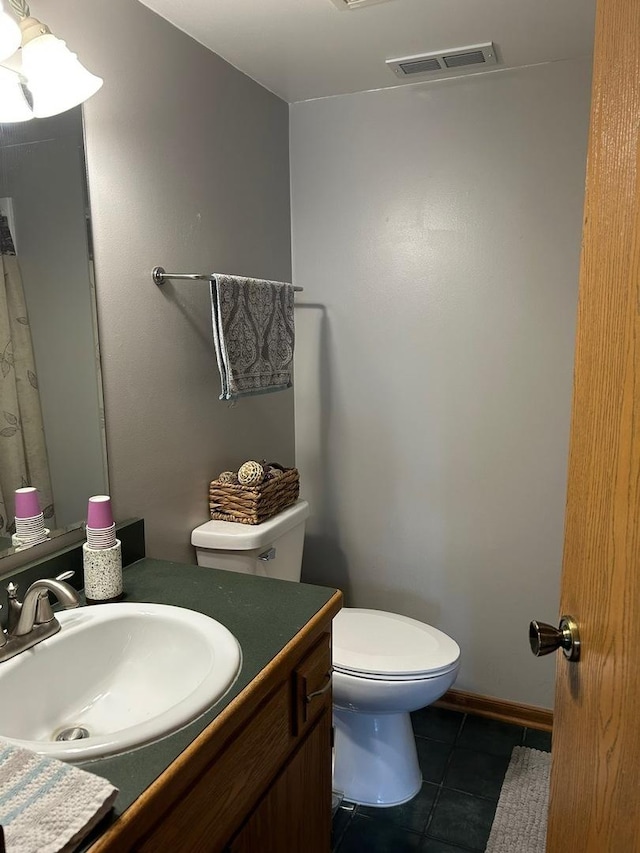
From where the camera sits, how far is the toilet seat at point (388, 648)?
177cm

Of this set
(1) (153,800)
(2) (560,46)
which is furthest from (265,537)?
(2) (560,46)

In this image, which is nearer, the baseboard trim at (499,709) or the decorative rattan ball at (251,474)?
the decorative rattan ball at (251,474)

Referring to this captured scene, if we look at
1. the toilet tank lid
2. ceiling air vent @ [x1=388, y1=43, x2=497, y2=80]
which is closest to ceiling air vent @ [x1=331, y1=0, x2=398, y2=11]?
ceiling air vent @ [x1=388, y1=43, x2=497, y2=80]

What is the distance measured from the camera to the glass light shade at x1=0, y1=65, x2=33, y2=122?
47.9 inches

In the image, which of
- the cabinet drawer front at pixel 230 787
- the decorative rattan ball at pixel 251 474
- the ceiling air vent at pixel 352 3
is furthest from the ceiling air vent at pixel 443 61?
the cabinet drawer front at pixel 230 787

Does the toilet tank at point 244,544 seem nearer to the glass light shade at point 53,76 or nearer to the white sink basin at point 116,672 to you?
the white sink basin at point 116,672

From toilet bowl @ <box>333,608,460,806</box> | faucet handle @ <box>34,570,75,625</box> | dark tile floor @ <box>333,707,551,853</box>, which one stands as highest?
faucet handle @ <box>34,570,75,625</box>

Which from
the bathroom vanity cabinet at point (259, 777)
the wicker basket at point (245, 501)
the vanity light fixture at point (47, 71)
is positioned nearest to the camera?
the bathroom vanity cabinet at point (259, 777)

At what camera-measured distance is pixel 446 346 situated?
2.18m

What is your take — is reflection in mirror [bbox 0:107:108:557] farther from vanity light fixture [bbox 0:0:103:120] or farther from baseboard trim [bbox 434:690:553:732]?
baseboard trim [bbox 434:690:553:732]

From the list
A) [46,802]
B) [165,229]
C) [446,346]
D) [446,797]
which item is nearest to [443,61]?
[446,346]

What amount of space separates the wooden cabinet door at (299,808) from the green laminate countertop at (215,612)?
0.24 metres

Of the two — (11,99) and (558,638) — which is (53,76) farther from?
(558,638)

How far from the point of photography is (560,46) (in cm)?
183
